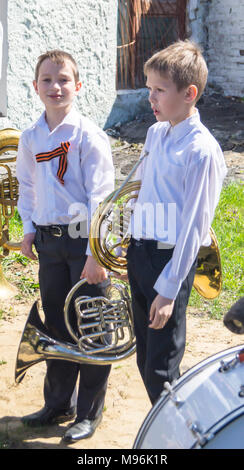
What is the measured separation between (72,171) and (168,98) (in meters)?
0.63

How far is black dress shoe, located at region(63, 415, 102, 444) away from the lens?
2.72 metres

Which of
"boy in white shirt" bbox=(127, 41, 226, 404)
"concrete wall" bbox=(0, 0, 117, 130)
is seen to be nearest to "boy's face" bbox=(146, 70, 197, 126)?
"boy in white shirt" bbox=(127, 41, 226, 404)

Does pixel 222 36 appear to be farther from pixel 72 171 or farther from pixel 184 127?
pixel 184 127

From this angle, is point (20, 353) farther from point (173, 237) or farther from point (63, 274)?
point (173, 237)

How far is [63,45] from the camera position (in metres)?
7.70

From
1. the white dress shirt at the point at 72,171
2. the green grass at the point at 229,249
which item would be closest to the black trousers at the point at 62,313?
the white dress shirt at the point at 72,171

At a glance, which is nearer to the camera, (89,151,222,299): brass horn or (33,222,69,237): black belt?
(89,151,222,299): brass horn

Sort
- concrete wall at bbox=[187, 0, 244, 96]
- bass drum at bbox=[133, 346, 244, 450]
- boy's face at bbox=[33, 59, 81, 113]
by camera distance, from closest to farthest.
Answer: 1. bass drum at bbox=[133, 346, 244, 450]
2. boy's face at bbox=[33, 59, 81, 113]
3. concrete wall at bbox=[187, 0, 244, 96]

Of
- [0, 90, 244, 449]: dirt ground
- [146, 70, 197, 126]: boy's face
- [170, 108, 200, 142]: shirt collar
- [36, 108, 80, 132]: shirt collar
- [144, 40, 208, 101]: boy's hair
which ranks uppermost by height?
[144, 40, 208, 101]: boy's hair

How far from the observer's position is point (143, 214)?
224cm

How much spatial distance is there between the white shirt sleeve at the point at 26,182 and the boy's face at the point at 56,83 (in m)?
0.23

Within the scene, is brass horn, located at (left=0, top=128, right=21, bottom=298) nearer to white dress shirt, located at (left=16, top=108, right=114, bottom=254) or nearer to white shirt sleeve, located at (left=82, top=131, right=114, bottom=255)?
white dress shirt, located at (left=16, top=108, right=114, bottom=254)

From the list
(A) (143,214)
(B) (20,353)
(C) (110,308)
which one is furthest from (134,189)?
(B) (20,353)

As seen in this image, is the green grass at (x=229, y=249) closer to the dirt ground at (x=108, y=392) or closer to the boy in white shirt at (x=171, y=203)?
the dirt ground at (x=108, y=392)
